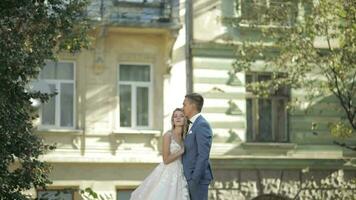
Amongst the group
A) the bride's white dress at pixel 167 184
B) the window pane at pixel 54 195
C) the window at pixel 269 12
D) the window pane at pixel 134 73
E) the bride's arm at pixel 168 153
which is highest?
the window at pixel 269 12

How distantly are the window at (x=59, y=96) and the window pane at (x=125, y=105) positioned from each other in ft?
4.35

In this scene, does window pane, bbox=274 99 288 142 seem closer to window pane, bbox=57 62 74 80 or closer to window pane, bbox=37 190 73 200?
window pane, bbox=57 62 74 80

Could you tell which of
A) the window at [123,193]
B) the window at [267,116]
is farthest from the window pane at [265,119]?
the window at [123,193]

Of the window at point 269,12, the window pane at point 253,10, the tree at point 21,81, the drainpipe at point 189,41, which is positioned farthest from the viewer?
the drainpipe at point 189,41

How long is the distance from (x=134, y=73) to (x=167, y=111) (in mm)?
1398

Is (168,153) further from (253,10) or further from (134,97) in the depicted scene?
(253,10)

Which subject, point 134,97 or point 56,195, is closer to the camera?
point 56,195

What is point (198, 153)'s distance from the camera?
9672 millimetres

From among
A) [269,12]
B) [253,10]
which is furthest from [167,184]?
[253,10]

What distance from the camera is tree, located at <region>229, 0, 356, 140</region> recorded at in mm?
18672

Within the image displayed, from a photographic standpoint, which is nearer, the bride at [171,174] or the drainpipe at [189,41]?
the bride at [171,174]

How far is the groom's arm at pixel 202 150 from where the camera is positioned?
9555 mm

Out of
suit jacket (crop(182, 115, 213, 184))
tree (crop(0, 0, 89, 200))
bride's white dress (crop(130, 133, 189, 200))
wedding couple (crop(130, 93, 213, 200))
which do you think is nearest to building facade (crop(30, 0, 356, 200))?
tree (crop(0, 0, 89, 200))

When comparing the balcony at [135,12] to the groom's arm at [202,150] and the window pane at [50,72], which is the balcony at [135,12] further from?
the groom's arm at [202,150]
